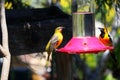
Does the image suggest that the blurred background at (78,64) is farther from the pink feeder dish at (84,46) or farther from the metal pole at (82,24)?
the pink feeder dish at (84,46)

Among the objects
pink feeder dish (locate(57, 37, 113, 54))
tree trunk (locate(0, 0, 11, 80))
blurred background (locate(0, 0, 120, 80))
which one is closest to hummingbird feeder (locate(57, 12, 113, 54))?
pink feeder dish (locate(57, 37, 113, 54))

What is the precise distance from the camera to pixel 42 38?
568 centimetres

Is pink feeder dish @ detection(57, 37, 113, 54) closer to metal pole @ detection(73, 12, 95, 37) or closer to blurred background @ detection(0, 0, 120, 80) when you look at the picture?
metal pole @ detection(73, 12, 95, 37)

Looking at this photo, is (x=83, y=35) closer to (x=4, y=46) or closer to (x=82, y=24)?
(x=82, y=24)

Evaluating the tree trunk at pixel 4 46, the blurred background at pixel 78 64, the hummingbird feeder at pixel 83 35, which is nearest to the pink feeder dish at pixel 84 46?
the hummingbird feeder at pixel 83 35

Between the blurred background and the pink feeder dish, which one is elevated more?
the pink feeder dish

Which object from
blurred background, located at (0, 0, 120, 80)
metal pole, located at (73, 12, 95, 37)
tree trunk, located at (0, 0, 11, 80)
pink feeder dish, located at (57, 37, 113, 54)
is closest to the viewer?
pink feeder dish, located at (57, 37, 113, 54)

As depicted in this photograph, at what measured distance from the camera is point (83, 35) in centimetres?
481

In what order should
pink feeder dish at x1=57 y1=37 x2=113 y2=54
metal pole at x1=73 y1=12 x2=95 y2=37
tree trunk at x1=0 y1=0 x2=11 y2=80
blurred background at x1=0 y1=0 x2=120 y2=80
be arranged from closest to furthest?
pink feeder dish at x1=57 y1=37 x2=113 y2=54
tree trunk at x1=0 y1=0 x2=11 y2=80
metal pole at x1=73 y1=12 x2=95 y2=37
blurred background at x1=0 y1=0 x2=120 y2=80

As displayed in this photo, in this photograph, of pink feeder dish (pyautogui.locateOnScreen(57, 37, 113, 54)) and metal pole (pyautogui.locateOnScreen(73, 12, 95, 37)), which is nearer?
pink feeder dish (pyautogui.locateOnScreen(57, 37, 113, 54))

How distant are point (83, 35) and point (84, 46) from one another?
242 mm

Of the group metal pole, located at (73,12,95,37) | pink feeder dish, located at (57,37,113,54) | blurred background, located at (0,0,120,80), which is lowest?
blurred background, located at (0,0,120,80)

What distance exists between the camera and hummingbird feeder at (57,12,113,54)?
4.59 m

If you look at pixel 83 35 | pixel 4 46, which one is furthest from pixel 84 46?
pixel 4 46
